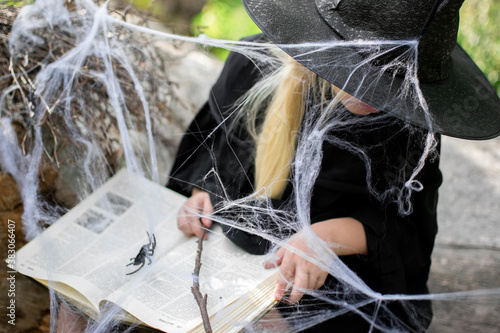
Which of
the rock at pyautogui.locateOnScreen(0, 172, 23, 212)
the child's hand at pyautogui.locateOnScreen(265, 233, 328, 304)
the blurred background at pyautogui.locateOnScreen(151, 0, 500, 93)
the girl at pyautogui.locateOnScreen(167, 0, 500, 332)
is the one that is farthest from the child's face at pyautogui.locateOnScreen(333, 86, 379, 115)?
the blurred background at pyautogui.locateOnScreen(151, 0, 500, 93)

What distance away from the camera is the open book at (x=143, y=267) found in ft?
2.93

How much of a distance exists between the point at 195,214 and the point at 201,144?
289mm

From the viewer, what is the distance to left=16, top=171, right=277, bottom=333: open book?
89cm

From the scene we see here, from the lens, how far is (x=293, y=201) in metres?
1.05

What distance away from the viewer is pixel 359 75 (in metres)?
0.80

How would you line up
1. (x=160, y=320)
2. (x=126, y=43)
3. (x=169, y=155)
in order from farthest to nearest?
(x=169, y=155), (x=126, y=43), (x=160, y=320)

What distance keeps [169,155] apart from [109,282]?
0.72 metres

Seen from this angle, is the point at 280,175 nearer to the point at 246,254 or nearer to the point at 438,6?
the point at 246,254

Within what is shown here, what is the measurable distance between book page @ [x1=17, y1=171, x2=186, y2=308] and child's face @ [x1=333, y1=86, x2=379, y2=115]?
1.75 feet

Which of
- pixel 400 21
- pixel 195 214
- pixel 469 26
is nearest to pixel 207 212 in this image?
pixel 195 214

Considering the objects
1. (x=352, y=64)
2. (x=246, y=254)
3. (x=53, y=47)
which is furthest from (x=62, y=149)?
(x=352, y=64)

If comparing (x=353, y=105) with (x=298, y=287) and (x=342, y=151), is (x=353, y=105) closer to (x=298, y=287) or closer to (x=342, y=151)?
(x=342, y=151)

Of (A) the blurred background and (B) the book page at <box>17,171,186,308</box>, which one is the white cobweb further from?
(A) the blurred background

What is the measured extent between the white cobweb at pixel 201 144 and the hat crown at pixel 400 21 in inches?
0.8
